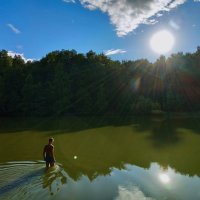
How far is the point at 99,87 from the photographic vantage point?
54.8 meters

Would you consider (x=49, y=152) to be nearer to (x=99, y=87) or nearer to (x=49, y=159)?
(x=49, y=159)

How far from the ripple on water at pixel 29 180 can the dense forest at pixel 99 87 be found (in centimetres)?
3577

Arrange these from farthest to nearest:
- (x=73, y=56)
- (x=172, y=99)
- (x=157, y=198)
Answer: (x=73, y=56) → (x=172, y=99) → (x=157, y=198)

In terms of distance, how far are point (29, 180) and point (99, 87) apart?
42.2m

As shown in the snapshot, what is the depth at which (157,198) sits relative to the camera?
11305 millimetres

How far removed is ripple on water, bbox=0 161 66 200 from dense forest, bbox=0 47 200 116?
3577 centimetres

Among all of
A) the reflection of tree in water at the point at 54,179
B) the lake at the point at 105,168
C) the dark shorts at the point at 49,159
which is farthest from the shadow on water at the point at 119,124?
the reflection of tree in water at the point at 54,179

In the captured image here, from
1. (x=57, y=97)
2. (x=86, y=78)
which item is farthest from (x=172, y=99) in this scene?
(x=57, y=97)

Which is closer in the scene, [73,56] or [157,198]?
[157,198]

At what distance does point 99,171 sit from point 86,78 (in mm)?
41597

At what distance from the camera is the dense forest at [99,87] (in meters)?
52.2

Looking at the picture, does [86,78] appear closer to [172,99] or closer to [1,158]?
[172,99]

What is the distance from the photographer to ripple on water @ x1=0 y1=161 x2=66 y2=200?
11.5 meters

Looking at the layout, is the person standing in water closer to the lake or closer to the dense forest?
the lake
